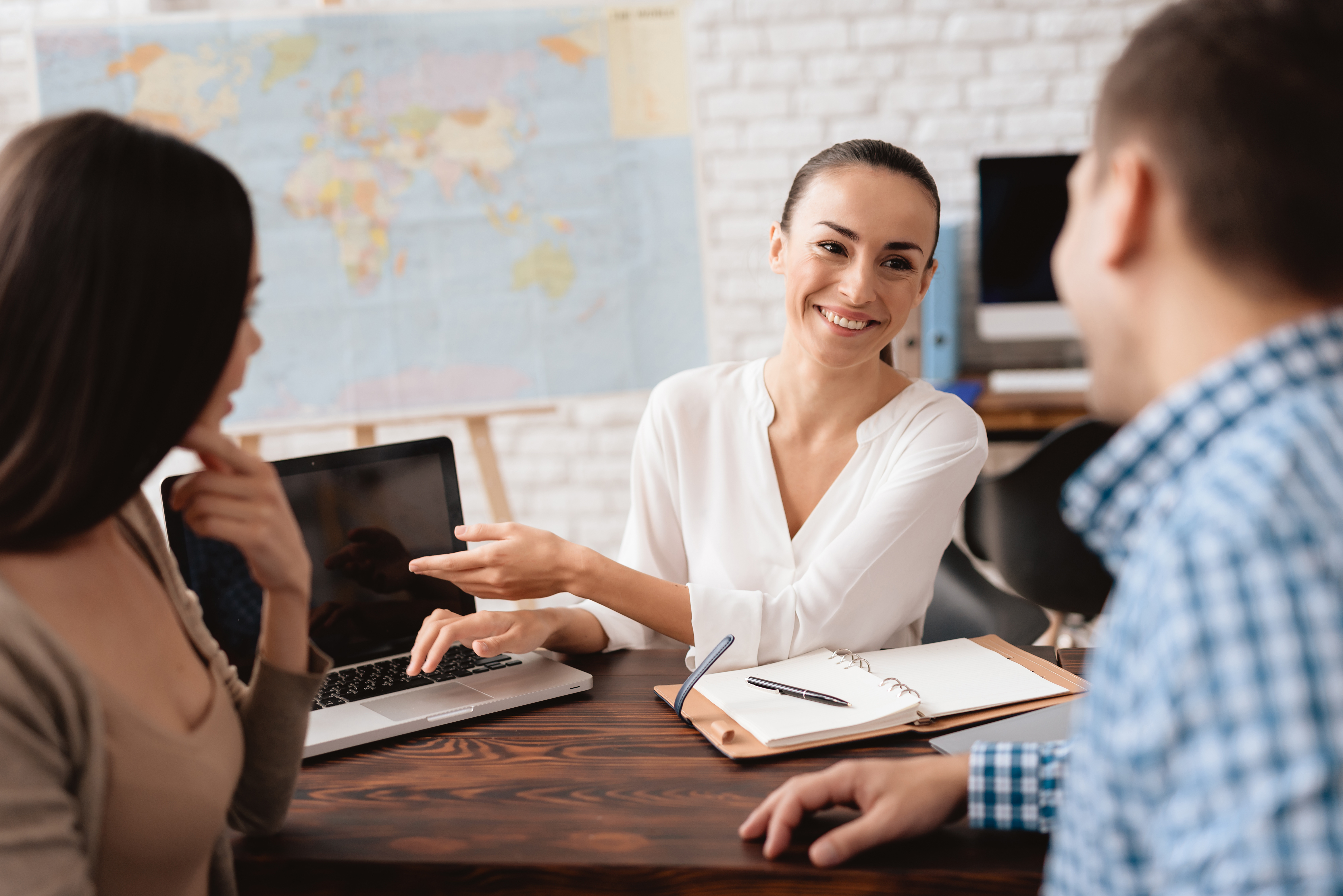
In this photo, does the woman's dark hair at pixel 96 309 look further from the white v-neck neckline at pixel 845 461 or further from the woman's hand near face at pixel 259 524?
the white v-neck neckline at pixel 845 461

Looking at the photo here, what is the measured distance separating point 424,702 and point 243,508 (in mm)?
393

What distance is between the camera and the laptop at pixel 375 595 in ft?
3.53

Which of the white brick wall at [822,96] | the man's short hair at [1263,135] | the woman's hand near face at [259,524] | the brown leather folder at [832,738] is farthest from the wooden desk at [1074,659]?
the white brick wall at [822,96]

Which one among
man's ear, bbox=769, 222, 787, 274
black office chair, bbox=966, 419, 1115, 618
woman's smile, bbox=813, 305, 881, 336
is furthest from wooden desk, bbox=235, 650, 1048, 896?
black office chair, bbox=966, 419, 1115, 618

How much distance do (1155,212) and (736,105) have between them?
3.12 meters

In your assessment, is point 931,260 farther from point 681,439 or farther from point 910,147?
point 910,147

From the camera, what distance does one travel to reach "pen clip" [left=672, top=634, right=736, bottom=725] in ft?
3.46

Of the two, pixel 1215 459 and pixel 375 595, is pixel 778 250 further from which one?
pixel 1215 459

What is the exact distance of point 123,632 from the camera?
73cm

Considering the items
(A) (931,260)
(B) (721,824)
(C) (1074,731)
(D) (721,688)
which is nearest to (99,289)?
(B) (721,824)

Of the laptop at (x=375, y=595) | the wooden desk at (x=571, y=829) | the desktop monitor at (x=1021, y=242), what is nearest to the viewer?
the wooden desk at (x=571, y=829)

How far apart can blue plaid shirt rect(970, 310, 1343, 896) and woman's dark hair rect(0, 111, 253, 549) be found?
60cm

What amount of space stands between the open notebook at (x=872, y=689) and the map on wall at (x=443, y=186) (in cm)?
154

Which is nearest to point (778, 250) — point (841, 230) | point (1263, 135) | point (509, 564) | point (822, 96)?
point (841, 230)
